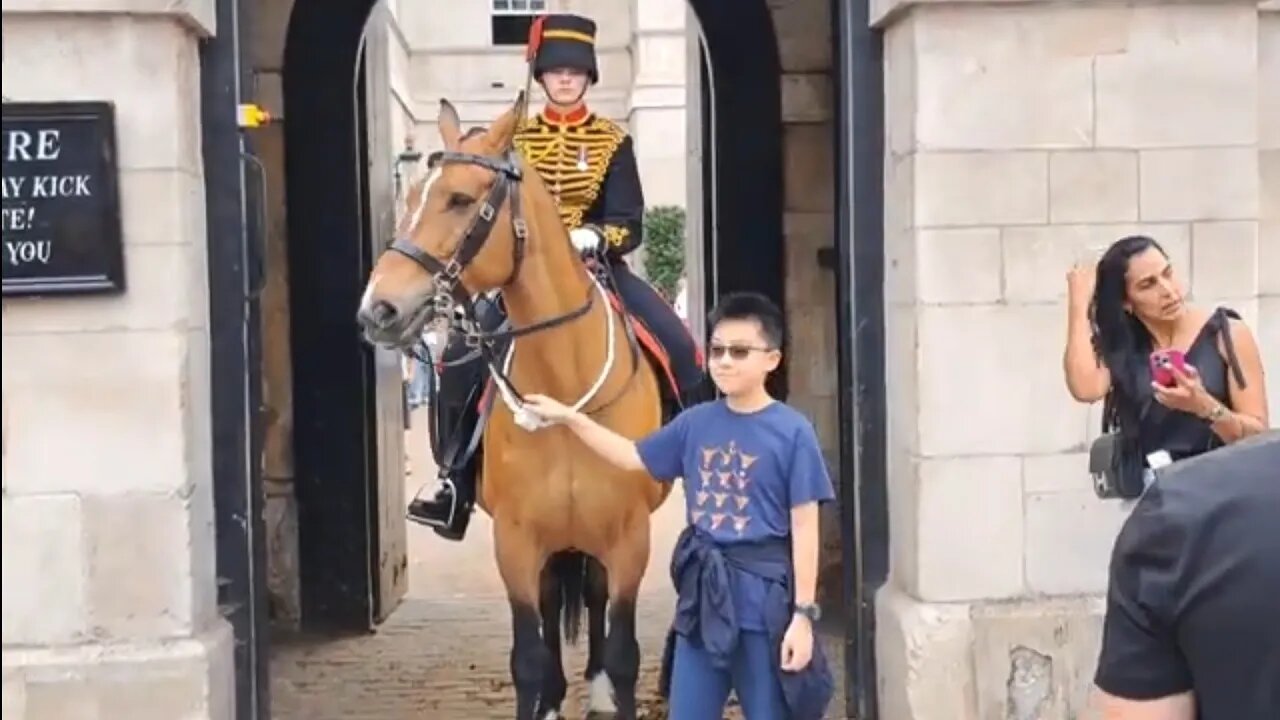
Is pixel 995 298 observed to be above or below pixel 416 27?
below

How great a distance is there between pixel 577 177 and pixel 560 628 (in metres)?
1.81

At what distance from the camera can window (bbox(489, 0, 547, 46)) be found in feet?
109

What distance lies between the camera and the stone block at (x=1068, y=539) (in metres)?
5.75

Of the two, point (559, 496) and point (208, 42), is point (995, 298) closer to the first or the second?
point (559, 496)

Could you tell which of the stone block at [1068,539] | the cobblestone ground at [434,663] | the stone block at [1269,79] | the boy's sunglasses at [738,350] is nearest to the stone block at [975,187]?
the stone block at [1068,539]

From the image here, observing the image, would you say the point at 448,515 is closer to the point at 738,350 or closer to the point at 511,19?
the point at 738,350

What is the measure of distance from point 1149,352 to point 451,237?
79.6 inches

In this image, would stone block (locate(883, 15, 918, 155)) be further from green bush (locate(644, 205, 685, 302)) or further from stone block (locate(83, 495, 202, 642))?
green bush (locate(644, 205, 685, 302))

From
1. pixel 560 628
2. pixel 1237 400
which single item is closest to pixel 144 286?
pixel 560 628

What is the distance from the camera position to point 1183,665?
6.03 ft

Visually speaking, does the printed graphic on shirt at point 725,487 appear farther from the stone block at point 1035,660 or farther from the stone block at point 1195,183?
the stone block at point 1195,183

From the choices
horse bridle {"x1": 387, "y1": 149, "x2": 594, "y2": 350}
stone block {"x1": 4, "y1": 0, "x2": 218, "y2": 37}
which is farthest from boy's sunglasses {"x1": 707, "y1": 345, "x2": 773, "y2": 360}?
stone block {"x1": 4, "y1": 0, "x2": 218, "y2": 37}

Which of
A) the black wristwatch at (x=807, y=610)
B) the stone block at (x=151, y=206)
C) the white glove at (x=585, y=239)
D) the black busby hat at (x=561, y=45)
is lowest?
the black wristwatch at (x=807, y=610)

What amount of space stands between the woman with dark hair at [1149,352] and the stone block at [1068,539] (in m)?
0.94
